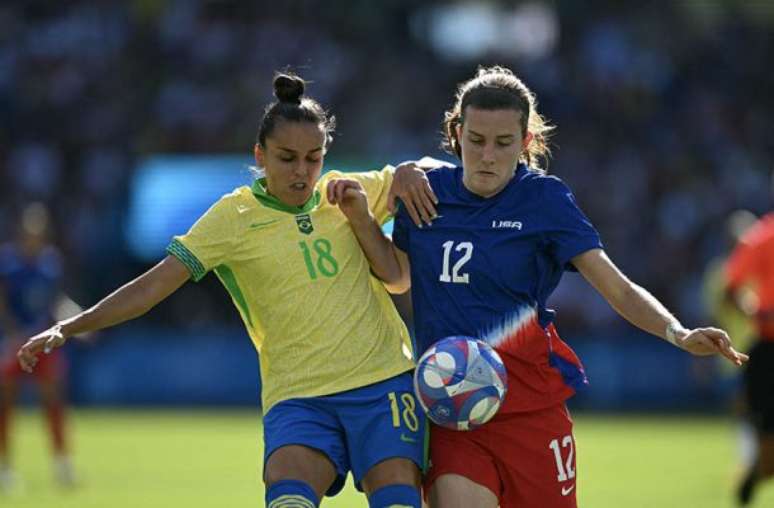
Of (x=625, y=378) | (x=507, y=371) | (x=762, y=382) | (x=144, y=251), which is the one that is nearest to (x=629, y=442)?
(x=625, y=378)

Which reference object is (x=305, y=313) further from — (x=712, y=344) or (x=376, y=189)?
(x=712, y=344)

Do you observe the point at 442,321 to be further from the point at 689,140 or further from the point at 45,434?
the point at 689,140

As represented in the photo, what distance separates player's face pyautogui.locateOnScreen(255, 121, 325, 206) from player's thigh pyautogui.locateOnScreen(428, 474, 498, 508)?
1.32 meters

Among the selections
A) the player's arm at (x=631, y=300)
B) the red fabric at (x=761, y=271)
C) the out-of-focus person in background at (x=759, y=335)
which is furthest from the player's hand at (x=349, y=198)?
the red fabric at (x=761, y=271)

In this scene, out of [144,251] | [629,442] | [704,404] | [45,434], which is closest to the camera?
[629,442]

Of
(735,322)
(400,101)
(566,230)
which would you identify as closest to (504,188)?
(566,230)

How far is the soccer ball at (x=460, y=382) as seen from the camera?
6090 mm

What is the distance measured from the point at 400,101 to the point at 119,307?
19.1 metres

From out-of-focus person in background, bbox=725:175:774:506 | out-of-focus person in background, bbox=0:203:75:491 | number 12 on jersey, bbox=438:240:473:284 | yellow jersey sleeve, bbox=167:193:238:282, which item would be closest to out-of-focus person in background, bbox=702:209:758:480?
out-of-focus person in background, bbox=725:175:774:506

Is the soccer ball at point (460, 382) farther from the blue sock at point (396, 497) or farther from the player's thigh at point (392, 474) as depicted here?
the blue sock at point (396, 497)

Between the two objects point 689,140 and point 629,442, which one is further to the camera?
point 689,140

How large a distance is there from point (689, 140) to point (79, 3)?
10591 millimetres

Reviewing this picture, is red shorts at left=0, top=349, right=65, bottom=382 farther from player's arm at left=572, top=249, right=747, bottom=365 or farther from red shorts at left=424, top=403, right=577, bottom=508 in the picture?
player's arm at left=572, top=249, right=747, bottom=365

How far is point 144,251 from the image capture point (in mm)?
23156
